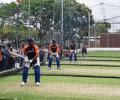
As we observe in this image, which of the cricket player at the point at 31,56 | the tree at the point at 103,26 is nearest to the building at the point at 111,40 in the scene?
the tree at the point at 103,26

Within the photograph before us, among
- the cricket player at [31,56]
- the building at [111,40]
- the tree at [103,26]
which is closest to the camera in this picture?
the cricket player at [31,56]

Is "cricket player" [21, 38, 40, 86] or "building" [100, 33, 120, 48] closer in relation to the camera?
"cricket player" [21, 38, 40, 86]

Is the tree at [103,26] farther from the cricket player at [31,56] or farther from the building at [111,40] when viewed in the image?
the cricket player at [31,56]

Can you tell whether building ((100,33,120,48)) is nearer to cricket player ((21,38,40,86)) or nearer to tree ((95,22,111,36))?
tree ((95,22,111,36))

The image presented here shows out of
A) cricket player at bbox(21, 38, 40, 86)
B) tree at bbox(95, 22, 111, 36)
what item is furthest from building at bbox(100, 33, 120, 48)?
cricket player at bbox(21, 38, 40, 86)

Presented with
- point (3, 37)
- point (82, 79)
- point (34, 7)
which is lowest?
point (82, 79)

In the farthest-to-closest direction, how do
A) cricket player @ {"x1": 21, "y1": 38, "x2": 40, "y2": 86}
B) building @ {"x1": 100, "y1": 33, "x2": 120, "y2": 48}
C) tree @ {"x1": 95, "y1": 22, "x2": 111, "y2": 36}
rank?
building @ {"x1": 100, "y1": 33, "x2": 120, "y2": 48}, tree @ {"x1": 95, "y1": 22, "x2": 111, "y2": 36}, cricket player @ {"x1": 21, "y1": 38, "x2": 40, "y2": 86}

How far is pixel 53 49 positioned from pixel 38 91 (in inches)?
333

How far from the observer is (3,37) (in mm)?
23469

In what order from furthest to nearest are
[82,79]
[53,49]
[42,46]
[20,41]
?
1. [42,46]
2. [20,41]
3. [53,49]
4. [82,79]

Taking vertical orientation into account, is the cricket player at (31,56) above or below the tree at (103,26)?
below

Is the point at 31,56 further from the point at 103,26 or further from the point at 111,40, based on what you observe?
the point at 103,26

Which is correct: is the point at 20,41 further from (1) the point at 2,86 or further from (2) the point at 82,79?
(1) the point at 2,86

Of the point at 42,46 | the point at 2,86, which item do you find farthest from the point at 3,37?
Result: the point at 2,86
